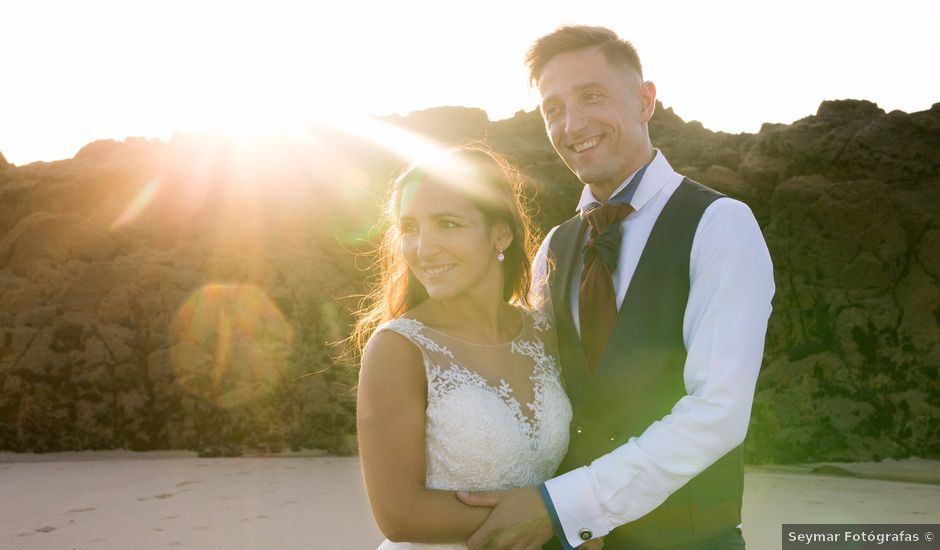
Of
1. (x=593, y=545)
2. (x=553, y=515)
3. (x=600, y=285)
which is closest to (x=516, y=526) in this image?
(x=553, y=515)

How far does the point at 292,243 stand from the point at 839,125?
5.48m

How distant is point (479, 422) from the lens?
7.39 feet

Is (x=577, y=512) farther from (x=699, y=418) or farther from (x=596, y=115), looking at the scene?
(x=596, y=115)

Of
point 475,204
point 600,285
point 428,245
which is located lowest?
point 600,285

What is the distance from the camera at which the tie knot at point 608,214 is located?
2.47 metres

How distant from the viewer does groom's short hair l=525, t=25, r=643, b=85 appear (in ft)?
8.23

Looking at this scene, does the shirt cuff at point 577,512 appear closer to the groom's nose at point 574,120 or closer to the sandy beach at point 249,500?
Answer: the groom's nose at point 574,120

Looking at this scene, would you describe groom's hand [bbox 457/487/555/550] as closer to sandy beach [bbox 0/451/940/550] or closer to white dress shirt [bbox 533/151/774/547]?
white dress shirt [bbox 533/151/774/547]

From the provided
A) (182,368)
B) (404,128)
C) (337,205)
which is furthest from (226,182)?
(182,368)

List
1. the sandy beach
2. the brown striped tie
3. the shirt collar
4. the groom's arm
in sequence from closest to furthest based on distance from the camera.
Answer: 1. the groom's arm
2. the brown striped tie
3. the shirt collar
4. the sandy beach

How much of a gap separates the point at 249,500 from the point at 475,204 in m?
4.06

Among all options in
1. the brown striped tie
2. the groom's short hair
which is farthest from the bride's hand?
the groom's short hair

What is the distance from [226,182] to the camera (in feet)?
30.7

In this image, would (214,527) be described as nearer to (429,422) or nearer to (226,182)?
(429,422)
